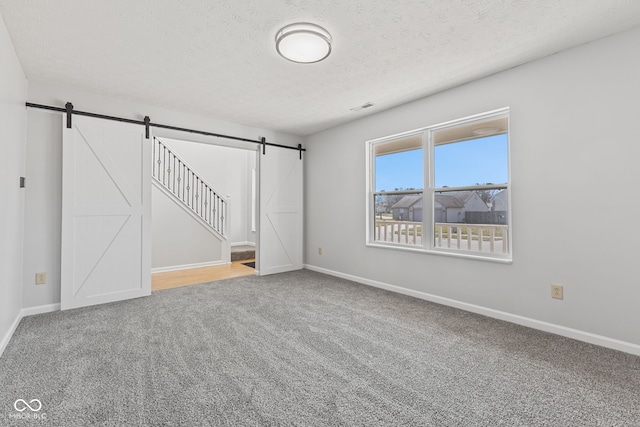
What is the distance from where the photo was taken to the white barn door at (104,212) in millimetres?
3207

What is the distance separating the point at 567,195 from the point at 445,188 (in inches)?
45.0

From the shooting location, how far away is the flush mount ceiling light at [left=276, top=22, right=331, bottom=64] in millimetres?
2188

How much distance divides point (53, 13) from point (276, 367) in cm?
290

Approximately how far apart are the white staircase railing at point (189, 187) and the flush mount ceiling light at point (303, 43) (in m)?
4.11

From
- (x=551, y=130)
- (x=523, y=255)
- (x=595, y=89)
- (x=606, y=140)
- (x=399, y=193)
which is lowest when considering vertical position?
(x=523, y=255)

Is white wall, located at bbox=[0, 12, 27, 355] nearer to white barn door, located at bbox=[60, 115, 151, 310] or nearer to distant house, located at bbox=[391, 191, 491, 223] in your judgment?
white barn door, located at bbox=[60, 115, 151, 310]

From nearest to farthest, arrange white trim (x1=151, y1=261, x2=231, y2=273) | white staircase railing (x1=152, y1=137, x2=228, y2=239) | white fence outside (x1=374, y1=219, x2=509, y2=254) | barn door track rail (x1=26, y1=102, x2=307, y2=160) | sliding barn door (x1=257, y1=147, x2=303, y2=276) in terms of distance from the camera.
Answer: white fence outside (x1=374, y1=219, x2=509, y2=254) → barn door track rail (x1=26, y1=102, x2=307, y2=160) → sliding barn door (x1=257, y1=147, x2=303, y2=276) → white trim (x1=151, y1=261, x2=231, y2=273) → white staircase railing (x1=152, y1=137, x2=228, y2=239)

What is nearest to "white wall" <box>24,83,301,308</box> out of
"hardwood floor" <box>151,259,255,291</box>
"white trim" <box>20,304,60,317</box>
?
"white trim" <box>20,304,60,317</box>

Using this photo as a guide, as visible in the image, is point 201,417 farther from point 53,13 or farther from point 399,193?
point 399,193

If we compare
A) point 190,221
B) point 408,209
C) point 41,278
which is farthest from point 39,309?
point 408,209

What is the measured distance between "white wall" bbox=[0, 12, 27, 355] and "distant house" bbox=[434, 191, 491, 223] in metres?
4.01

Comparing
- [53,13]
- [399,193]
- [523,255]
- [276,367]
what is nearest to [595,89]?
[523,255]

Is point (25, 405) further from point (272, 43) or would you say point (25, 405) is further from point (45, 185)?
point (272, 43)

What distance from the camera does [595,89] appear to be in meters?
2.36
